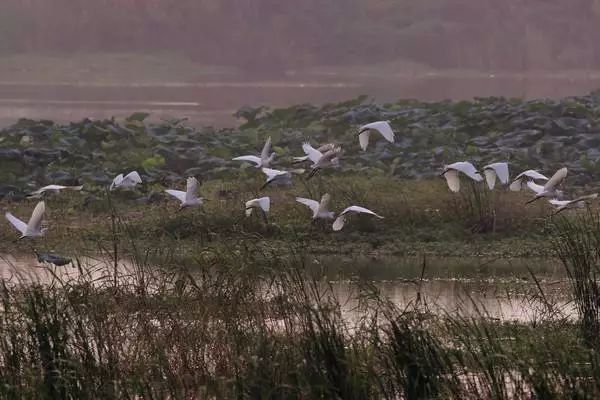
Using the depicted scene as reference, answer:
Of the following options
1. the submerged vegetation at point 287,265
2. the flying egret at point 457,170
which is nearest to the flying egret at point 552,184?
the submerged vegetation at point 287,265

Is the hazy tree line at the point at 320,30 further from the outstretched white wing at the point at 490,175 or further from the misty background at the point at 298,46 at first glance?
the outstretched white wing at the point at 490,175

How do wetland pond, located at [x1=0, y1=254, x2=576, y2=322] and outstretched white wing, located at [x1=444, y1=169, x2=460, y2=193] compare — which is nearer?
wetland pond, located at [x1=0, y1=254, x2=576, y2=322]

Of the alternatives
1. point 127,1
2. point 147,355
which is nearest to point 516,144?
point 147,355

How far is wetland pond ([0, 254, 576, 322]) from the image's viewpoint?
10039 millimetres

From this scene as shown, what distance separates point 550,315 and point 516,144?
11.0 meters

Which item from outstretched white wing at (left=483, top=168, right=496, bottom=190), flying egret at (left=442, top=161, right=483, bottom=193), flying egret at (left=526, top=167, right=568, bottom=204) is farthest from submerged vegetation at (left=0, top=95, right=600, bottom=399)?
flying egret at (left=442, top=161, right=483, bottom=193)

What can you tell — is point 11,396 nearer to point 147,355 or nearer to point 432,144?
point 147,355

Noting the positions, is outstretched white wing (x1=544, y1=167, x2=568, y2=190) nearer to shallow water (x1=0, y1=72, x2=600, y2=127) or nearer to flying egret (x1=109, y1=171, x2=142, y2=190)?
flying egret (x1=109, y1=171, x2=142, y2=190)

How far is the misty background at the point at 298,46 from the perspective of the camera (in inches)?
1930

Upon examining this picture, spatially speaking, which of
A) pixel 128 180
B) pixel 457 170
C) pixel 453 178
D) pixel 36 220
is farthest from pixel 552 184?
pixel 128 180

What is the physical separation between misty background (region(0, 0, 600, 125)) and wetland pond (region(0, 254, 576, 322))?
31592 millimetres

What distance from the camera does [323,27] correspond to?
57188mm

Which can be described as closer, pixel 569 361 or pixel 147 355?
pixel 569 361

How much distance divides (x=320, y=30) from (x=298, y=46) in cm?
120
